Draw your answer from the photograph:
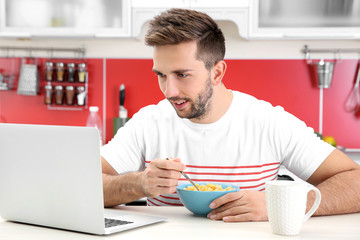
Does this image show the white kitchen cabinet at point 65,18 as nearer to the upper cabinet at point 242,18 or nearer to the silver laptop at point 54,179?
the upper cabinet at point 242,18

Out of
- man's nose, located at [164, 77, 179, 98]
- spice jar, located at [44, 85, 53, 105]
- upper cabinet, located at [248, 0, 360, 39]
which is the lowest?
spice jar, located at [44, 85, 53, 105]

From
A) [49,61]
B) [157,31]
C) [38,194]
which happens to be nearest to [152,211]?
[38,194]

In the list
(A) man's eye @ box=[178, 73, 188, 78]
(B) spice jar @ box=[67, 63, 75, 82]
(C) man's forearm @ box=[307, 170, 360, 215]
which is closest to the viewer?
(C) man's forearm @ box=[307, 170, 360, 215]

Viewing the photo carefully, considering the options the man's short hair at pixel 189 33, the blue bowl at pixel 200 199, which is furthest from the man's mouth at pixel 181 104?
the blue bowl at pixel 200 199

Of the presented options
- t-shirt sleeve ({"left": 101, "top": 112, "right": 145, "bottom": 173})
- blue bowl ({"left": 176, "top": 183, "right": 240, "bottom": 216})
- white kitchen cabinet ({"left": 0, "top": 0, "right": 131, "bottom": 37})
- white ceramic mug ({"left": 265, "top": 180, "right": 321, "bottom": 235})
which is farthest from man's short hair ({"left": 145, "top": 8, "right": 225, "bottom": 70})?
white kitchen cabinet ({"left": 0, "top": 0, "right": 131, "bottom": 37})

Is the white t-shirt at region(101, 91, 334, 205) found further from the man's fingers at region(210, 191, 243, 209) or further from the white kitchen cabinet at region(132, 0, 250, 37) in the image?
the white kitchen cabinet at region(132, 0, 250, 37)

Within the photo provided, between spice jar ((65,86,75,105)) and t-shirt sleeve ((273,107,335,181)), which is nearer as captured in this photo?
t-shirt sleeve ((273,107,335,181))

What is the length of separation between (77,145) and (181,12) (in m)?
0.72

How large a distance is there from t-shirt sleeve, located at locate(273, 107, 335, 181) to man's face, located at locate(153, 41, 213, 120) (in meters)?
0.30

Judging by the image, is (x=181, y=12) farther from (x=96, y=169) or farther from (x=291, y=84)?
(x=291, y=84)

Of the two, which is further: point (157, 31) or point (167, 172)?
point (157, 31)

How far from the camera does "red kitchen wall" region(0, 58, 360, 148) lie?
320 centimetres

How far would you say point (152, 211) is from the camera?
56.4 inches

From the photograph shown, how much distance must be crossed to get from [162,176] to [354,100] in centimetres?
220
